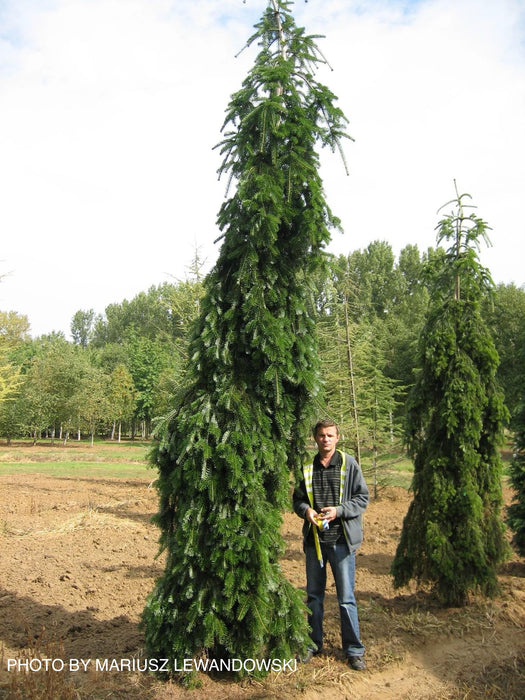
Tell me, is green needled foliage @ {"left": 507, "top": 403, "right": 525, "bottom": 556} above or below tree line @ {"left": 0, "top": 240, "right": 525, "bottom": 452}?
below

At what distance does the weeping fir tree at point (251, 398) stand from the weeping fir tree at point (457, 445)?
2215mm

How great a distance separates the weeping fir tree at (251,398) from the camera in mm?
3855

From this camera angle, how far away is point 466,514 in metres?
5.56

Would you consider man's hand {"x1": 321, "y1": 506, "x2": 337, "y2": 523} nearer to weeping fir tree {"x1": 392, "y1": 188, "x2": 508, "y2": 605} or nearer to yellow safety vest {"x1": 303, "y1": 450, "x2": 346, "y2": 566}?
yellow safety vest {"x1": 303, "y1": 450, "x2": 346, "y2": 566}

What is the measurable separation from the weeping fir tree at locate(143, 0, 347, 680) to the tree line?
39 cm

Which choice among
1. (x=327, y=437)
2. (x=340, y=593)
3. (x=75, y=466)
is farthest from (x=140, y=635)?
(x=75, y=466)

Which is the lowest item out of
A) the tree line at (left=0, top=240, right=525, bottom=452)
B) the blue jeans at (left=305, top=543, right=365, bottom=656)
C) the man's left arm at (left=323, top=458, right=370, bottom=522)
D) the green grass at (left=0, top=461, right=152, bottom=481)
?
the green grass at (left=0, top=461, right=152, bottom=481)

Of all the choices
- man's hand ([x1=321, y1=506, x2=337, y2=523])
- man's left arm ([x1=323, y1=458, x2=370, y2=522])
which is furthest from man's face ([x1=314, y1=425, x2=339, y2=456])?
man's hand ([x1=321, y1=506, x2=337, y2=523])

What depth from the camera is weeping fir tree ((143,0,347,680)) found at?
3.86 meters

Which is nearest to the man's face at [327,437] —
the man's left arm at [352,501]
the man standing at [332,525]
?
the man standing at [332,525]

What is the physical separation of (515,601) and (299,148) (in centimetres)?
540

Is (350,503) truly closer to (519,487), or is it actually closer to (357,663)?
(357,663)

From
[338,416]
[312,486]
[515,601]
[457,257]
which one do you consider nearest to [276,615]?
[312,486]

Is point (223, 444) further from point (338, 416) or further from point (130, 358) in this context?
point (130, 358)
